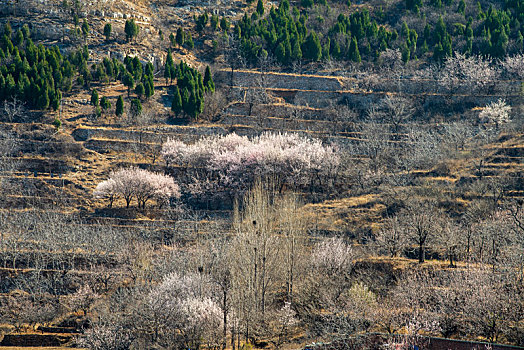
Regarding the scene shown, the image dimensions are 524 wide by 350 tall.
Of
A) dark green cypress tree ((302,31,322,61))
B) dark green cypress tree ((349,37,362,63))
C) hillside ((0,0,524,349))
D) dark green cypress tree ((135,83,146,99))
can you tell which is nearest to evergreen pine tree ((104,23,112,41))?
hillside ((0,0,524,349))

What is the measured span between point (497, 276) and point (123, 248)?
2575cm

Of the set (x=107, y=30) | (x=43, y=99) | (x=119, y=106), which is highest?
(x=107, y=30)

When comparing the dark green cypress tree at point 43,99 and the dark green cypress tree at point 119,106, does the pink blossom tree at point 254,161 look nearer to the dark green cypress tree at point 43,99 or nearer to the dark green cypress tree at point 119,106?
the dark green cypress tree at point 119,106

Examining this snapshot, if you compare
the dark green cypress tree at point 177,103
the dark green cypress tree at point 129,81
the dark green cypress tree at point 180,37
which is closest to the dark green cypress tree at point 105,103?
the dark green cypress tree at point 129,81

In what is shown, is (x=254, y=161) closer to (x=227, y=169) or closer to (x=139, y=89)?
(x=227, y=169)

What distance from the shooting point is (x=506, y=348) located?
37.9 metres

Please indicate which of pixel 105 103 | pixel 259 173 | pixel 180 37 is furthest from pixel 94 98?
pixel 180 37

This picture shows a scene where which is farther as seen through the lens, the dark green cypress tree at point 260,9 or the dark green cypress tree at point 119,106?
the dark green cypress tree at point 260,9

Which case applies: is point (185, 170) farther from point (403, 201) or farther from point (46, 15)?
point (46, 15)

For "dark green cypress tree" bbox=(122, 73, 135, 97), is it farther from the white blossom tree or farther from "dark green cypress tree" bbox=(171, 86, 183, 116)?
the white blossom tree

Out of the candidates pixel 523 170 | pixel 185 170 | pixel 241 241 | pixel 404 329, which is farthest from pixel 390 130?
pixel 404 329

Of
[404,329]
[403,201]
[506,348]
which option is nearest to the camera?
[506,348]

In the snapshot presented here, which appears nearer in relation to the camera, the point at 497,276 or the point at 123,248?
the point at 497,276

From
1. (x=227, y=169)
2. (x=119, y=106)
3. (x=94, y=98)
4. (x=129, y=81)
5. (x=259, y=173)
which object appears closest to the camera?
(x=259, y=173)
